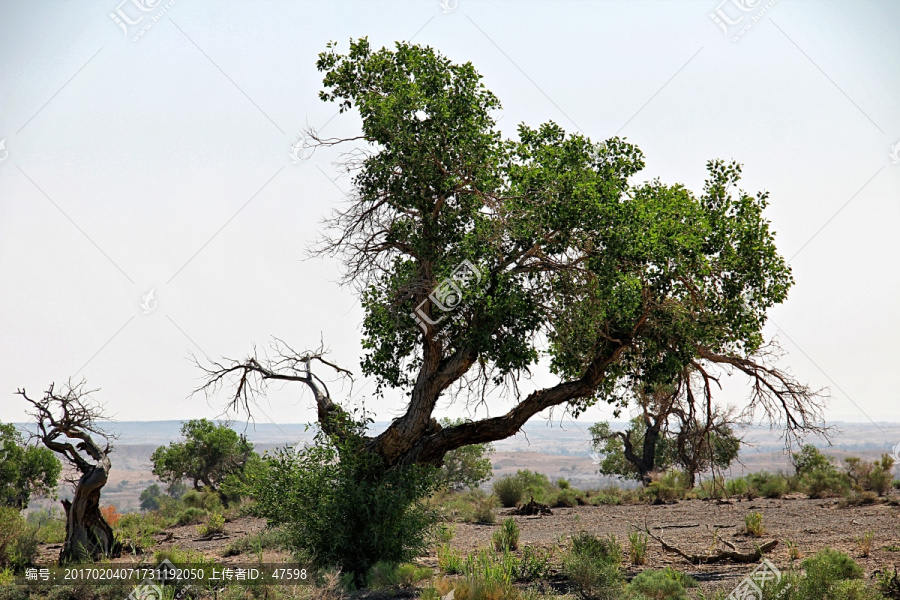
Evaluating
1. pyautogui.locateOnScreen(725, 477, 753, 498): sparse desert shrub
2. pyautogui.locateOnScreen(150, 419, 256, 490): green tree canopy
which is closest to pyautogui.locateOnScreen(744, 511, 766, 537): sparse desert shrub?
pyautogui.locateOnScreen(725, 477, 753, 498): sparse desert shrub

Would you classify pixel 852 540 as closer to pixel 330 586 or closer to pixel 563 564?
pixel 563 564

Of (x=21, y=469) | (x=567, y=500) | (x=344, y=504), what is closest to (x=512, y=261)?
(x=344, y=504)

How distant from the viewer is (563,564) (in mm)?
10500

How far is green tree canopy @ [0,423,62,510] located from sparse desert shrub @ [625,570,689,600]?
21074mm

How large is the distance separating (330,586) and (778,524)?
11484 millimetres

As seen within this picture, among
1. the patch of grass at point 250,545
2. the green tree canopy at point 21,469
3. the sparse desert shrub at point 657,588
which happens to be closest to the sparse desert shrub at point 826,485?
the sparse desert shrub at point 657,588

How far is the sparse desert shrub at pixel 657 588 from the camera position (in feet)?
27.8

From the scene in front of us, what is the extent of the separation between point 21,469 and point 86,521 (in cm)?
1392

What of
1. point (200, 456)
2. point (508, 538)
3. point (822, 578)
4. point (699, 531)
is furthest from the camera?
point (200, 456)

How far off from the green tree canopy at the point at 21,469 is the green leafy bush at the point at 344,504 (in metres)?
16.3

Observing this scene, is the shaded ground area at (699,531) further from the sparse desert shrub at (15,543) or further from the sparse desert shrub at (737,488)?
the sparse desert shrub at (737,488)

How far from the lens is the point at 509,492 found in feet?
81.1

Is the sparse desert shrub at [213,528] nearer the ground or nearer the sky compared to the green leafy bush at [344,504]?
nearer the ground

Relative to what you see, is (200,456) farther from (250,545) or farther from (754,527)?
(754,527)
